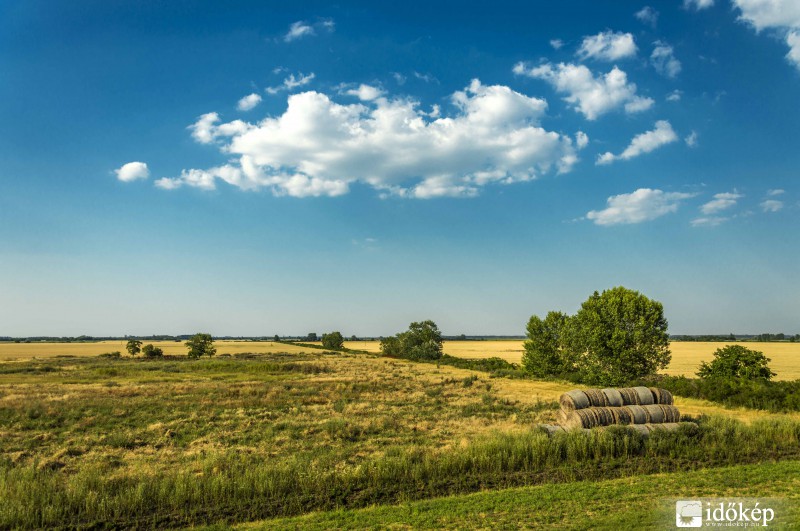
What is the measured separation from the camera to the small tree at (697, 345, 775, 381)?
3114 centimetres

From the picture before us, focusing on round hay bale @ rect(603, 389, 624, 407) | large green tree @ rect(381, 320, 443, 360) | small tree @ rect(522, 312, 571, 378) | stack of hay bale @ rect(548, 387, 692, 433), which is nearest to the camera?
stack of hay bale @ rect(548, 387, 692, 433)

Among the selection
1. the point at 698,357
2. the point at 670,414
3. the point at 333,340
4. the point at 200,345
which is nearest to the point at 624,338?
the point at 670,414

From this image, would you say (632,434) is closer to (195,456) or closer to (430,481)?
(430,481)

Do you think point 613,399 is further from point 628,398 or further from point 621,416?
point 621,416

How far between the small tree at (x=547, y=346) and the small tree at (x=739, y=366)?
57.0 ft

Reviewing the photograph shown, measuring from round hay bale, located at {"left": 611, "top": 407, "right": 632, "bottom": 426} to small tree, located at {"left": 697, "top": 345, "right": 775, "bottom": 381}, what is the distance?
1825cm

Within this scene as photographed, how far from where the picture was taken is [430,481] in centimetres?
1248

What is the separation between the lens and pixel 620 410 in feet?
58.2

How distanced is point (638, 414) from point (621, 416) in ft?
2.23

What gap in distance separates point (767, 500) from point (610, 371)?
86.9 feet

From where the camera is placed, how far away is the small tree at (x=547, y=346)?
5078cm

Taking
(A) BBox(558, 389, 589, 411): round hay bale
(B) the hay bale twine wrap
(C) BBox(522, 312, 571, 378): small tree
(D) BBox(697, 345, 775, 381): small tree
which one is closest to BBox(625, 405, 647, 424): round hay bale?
(B) the hay bale twine wrap

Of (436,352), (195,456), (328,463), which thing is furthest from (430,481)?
(436,352)

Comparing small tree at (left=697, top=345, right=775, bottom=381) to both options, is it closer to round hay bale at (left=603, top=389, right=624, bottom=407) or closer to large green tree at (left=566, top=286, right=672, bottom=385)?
large green tree at (left=566, top=286, right=672, bottom=385)
